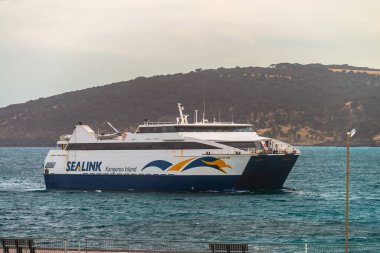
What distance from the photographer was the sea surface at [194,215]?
4756 cm

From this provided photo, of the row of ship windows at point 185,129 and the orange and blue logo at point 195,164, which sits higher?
the row of ship windows at point 185,129

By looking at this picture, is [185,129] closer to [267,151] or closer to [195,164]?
[195,164]

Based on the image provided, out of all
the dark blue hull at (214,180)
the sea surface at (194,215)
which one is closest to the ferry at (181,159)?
the dark blue hull at (214,180)

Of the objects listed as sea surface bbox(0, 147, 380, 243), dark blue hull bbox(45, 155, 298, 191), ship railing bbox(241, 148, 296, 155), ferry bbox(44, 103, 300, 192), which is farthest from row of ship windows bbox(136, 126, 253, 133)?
sea surface bbox(0, 147, 380, 243)

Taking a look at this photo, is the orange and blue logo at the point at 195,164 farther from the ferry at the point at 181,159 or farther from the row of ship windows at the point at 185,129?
the row of ship windows at the point at 185,129

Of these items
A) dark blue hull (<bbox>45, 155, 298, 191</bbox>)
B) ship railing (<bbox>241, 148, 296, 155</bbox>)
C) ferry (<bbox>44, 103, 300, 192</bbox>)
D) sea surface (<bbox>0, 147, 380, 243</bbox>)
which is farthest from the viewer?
ship railing (<bbox>241, 148, 296, 155</bbox>)

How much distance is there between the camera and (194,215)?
56188mm

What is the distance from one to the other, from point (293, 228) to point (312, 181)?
159 feet

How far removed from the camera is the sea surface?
47.6 meters

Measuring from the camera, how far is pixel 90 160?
7075 centimetres

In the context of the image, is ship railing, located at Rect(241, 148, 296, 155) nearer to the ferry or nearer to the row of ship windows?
the ferry

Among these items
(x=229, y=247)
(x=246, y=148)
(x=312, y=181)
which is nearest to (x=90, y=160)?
(x=246, y=148)

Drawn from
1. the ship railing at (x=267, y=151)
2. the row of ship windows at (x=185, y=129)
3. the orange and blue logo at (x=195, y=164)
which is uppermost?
the row of ship windows at (x=185, y=129)

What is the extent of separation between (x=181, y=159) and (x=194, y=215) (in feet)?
33.5
